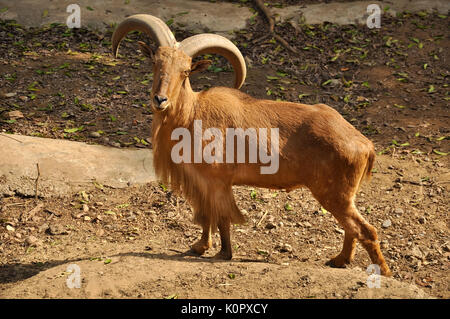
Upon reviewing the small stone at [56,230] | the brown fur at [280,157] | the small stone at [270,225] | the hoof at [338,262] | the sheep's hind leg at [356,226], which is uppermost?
the brown fur at [280,157]

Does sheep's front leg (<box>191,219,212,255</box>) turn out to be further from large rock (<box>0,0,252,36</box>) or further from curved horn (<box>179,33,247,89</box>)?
large rock (<box>0,0,252,36</box>)

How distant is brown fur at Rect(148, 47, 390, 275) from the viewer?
275 inches

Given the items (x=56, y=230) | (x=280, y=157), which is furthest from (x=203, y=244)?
(x=56, y=230)

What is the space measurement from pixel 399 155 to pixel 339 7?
260 inches

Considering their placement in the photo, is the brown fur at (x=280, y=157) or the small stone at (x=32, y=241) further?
the small stone at (x=32, y=241)

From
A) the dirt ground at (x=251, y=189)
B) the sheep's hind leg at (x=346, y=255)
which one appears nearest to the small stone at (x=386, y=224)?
the dirt ground at (x=251, y=189)

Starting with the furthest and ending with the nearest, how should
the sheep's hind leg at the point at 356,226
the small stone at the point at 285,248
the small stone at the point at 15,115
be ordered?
the small stone at the point at 15,115
the small stone at the point at 285,248
the sheep's hind leg at the point at 356,226

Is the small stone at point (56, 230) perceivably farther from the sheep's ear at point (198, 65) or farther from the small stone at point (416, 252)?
the small stone at point (416, 252)

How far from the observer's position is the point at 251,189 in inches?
374

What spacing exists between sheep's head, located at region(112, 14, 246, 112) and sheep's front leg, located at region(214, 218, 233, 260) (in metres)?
1.84

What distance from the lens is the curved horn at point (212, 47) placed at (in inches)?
274

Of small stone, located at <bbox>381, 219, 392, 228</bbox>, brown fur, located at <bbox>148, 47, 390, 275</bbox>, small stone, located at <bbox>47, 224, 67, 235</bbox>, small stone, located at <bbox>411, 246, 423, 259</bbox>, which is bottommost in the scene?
small stone, located at <bbox>411, 246, 423, 259</bbox>

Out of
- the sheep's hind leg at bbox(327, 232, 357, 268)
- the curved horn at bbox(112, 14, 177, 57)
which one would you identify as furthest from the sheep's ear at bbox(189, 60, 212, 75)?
the sheep's hind leg at bbox(327, 232, 357, 268)

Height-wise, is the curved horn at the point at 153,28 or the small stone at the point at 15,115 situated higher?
the curved horn at the point at 153,28
